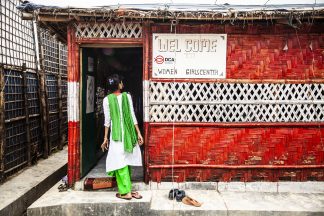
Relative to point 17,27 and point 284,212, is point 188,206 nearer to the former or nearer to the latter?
point 284,212

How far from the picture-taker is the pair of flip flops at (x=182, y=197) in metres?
5.88

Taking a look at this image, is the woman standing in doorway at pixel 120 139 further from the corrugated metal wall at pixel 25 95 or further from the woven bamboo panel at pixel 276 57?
the corrugated metal wall at pixel 25 95

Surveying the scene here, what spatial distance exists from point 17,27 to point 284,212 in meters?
7.88

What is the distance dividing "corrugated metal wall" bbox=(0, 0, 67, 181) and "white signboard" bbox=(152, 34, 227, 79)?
3.72m

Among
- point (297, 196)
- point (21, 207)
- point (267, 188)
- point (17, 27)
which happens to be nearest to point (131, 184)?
point (21, 207)

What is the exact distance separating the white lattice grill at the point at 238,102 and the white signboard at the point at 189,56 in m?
0.24

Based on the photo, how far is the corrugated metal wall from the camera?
7.45 m

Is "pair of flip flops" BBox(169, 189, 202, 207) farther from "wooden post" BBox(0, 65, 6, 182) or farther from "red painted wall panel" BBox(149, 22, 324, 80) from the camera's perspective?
"wooden post" BBox(0, 65, 6, 182)

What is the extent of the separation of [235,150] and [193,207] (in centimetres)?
163

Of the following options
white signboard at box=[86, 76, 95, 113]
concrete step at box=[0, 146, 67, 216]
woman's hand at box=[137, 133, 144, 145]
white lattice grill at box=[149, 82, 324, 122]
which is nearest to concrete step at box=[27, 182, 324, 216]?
concrete step at box=[0, 146, 67, 216]

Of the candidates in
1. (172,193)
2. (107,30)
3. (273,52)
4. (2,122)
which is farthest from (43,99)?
(273,52)

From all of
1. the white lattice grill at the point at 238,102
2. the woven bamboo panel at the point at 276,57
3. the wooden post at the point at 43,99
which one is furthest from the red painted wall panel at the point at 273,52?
the wooden post at the point at 43,99

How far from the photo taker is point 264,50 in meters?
6.57

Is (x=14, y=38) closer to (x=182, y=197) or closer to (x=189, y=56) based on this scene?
(x=189, y=56)
